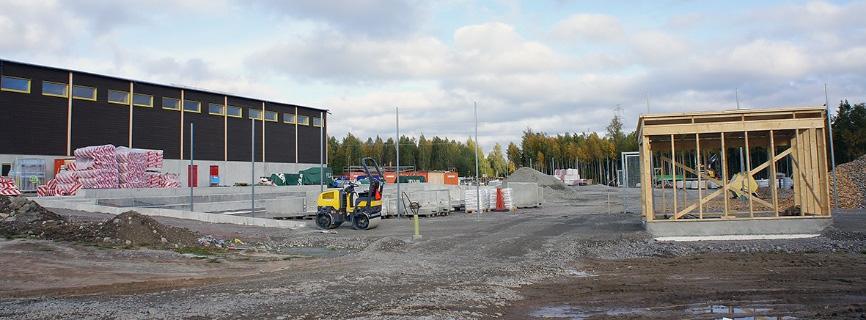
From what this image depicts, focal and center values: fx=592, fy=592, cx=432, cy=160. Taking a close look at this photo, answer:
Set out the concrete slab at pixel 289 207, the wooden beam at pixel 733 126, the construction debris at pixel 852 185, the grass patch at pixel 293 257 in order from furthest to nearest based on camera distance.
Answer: the concrete slab at pixel 289 207
the construction debris at pixel 852 185
the wooden beam at pixel 733 126
the grass patch at pixel 293 257

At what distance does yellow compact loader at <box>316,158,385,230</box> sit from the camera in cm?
2202

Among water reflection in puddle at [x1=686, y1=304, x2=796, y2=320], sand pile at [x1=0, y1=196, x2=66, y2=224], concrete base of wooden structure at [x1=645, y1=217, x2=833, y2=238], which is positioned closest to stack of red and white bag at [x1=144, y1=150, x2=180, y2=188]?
sand pile at [x1=0, y1=196, x2=66, y2=224]

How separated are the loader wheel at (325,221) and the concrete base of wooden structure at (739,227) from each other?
37.4 ft

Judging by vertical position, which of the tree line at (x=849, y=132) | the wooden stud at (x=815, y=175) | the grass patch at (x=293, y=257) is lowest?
the grass patch at (x=293, y=257)

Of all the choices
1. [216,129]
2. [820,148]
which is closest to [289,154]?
[216,129]

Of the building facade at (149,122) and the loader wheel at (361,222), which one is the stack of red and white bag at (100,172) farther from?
the loader wheel at (361,222)

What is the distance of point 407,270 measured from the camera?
1189 cm

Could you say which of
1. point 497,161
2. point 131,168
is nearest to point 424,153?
point 497,161

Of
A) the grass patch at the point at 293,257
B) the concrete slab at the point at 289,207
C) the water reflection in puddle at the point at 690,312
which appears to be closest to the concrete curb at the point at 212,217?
the concrete slab at the point at 289,207

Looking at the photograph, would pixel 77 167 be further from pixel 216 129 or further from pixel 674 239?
pixel 674 239

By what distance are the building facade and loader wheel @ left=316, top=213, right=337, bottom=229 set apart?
28.3 feet

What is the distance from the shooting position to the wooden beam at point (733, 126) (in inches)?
638

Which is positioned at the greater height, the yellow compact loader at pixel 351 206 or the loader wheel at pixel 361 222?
the yellow compact loader at pixel 351 206

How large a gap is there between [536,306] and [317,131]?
56.6m
